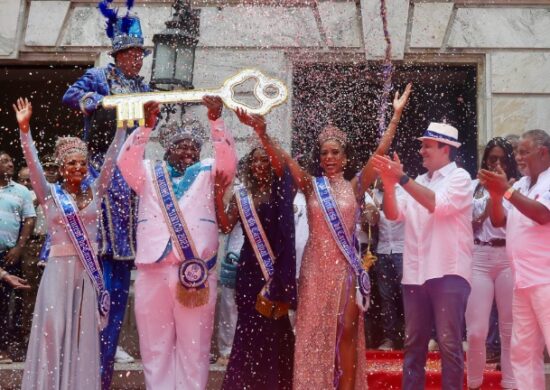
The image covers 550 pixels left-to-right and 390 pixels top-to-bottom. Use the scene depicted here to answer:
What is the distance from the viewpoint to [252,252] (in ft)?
19.4

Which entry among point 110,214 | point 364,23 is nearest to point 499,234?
point 110,214

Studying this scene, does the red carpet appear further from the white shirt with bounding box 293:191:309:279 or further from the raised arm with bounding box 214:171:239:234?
the raised arm with bounding box 214:171:239:234

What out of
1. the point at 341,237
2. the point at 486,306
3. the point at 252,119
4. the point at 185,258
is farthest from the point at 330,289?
the point at 486,306

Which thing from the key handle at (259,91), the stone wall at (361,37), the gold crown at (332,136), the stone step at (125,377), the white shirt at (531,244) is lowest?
the stone step at (125,377)

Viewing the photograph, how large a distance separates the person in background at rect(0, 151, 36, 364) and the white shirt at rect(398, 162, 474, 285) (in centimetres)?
383

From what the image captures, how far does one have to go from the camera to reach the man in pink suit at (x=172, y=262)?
5516 mm

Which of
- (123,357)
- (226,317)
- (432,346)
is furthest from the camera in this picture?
(432,346)

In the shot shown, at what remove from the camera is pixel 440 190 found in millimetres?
5758

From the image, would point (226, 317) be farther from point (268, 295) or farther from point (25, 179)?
point (25, 179)

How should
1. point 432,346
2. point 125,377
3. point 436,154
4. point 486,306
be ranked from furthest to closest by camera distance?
point 432,346
point 125,377
point 486,306
point 436,154

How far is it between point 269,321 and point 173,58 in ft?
7.99

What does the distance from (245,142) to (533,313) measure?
173 inches

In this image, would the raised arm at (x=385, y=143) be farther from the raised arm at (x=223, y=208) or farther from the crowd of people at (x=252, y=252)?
the raised arm at (x=223, y=208)

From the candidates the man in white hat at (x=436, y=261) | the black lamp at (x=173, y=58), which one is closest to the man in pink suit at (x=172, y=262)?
the man in white hat at (x=436, y=261)
